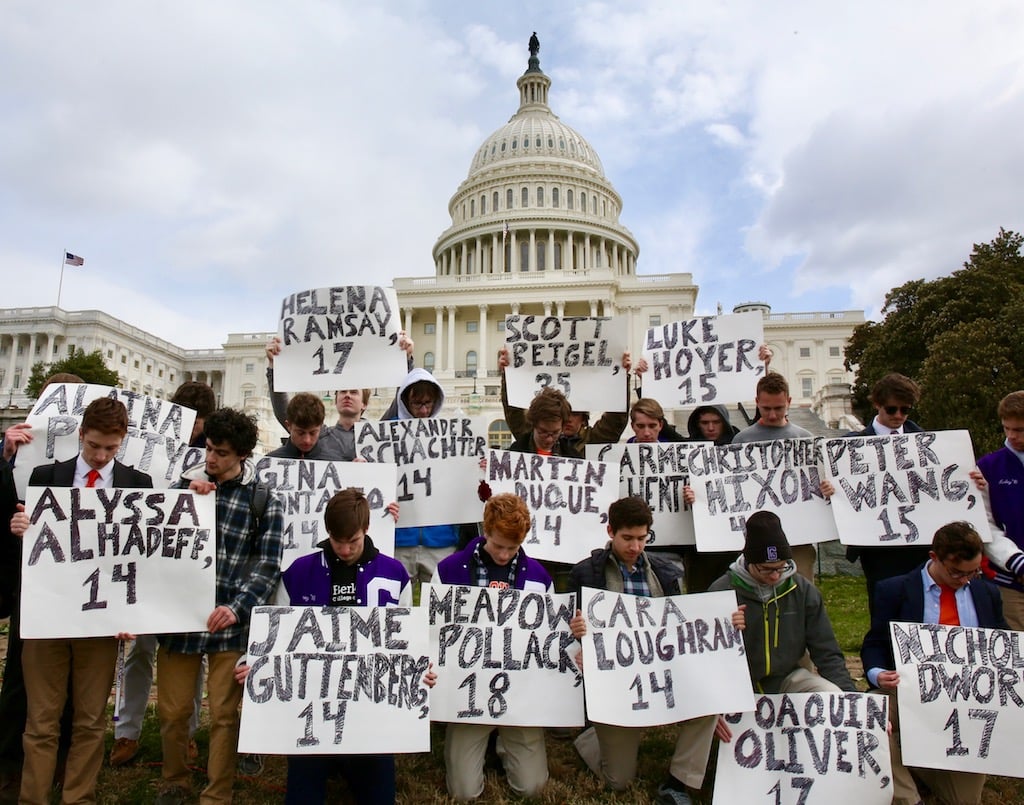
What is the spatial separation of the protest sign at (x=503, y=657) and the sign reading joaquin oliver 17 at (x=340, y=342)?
2405 mm

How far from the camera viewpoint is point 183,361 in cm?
9081

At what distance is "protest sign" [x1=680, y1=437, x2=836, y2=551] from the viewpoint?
5340mm

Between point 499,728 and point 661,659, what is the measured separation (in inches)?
42.8

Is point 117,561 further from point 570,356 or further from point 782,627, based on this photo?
point 570,356

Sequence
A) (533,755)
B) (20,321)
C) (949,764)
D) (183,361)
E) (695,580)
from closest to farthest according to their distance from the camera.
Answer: (949,764), (533,755), (695,580), (20,321), (183,361)

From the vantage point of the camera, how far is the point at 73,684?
3996mm

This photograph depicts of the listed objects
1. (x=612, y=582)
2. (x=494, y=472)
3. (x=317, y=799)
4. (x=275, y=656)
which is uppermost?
(x=494, y=472)

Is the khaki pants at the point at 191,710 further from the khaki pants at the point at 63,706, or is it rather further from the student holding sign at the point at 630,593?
the student holding sign at the point at 630,593

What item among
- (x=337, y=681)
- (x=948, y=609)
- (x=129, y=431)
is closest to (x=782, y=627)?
(x=948, y=609)

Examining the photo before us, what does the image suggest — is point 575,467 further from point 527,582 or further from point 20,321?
point 20,321

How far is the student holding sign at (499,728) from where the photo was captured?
427 centimetres

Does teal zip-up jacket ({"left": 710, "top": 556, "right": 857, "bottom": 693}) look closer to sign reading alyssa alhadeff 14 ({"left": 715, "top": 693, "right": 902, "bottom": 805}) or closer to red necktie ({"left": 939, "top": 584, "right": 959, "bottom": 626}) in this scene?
sign reading alyssa alhadeff 14 ({"left": 715, "top": 693, "right": 902, "bottom": 805})

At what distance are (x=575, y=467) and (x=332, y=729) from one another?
8.35 feet

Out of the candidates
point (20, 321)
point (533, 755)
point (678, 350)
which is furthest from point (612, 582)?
point (20, 321)
